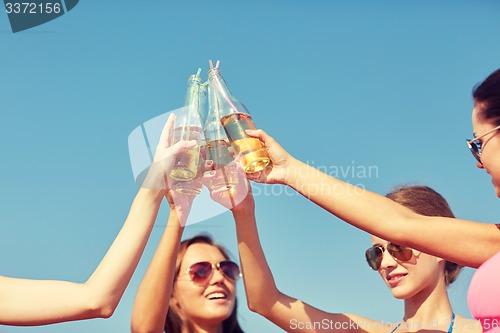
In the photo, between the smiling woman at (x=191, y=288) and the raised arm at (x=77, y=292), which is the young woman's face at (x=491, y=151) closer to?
the raised arm at (x=77, y=292)

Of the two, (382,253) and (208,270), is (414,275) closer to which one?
(382,253)

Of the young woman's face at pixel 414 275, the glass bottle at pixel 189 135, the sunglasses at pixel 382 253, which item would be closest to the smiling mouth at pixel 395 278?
the young woman's face at pixel 414 275

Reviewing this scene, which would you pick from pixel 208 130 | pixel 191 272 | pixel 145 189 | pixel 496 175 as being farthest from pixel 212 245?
pixel 496 175

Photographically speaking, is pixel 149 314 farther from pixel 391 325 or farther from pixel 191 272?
pixel 391 325

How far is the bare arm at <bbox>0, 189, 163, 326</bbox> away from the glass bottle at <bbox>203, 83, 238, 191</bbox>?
1117mm

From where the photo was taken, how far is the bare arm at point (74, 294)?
3.57m

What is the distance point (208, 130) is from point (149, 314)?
4.47 feet

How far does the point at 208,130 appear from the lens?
4891 millimetres

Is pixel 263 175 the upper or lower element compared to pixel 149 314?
upper

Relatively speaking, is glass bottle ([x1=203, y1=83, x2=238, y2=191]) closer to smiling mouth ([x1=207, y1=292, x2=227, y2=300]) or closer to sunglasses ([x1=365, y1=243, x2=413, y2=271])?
smiling mouth ([x1=207, y1=292, x2=227, y2=300])

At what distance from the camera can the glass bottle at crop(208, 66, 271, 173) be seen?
4.40 meters

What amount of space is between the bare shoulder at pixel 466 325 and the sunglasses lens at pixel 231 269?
5.67 ft

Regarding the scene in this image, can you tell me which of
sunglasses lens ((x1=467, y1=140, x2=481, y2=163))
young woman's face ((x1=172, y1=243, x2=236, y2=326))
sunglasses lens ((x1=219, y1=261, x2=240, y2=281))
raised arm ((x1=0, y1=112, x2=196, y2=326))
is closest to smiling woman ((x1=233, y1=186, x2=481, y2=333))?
young woman's face ((x1=172, y1=243, x2=236, y2=326))

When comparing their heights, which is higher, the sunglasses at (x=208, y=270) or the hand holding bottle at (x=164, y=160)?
the hand holding bottle at (x=164, y=160)
